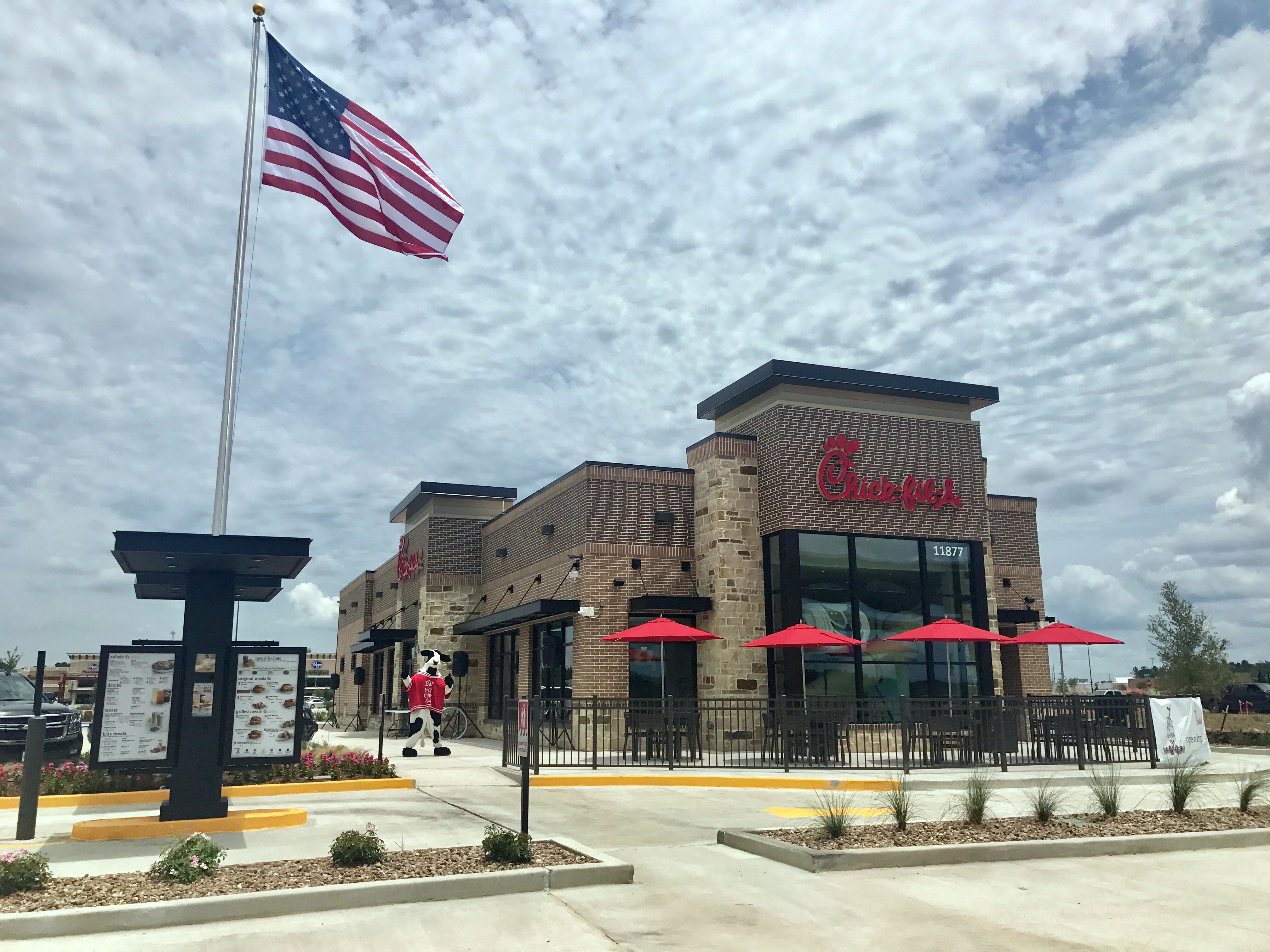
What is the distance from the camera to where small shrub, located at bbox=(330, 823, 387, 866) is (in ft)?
26.1

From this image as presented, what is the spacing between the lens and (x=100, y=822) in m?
10.2

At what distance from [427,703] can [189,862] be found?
1538 cm

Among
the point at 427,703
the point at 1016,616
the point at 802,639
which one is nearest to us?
the point at 802,639

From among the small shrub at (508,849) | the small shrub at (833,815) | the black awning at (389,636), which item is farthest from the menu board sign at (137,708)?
the black awning at (389,636)

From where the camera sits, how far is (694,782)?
51.9 feet

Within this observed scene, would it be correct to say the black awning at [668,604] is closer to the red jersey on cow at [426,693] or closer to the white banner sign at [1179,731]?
the red jersey on cow at [426,693]

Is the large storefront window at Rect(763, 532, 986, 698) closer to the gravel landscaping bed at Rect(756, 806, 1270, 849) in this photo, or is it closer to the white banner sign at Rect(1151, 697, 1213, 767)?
the white banner sign at Rect(1151, 697, 1213, 767)

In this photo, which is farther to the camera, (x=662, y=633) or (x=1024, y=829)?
(x=662, y=633)

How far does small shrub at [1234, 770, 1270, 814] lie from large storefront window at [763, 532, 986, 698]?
8122mm

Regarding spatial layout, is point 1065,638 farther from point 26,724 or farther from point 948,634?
point 26,724

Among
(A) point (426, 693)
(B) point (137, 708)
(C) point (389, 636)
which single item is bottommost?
(B) point (137, 708)

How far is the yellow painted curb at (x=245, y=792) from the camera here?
12633mm

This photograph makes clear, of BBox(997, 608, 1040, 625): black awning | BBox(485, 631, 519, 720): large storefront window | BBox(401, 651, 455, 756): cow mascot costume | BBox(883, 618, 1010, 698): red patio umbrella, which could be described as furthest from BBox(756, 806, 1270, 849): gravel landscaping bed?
BBox(485, 631, 519, 720): large storefront window

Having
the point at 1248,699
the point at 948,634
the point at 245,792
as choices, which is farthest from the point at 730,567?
the point at 1248,699
